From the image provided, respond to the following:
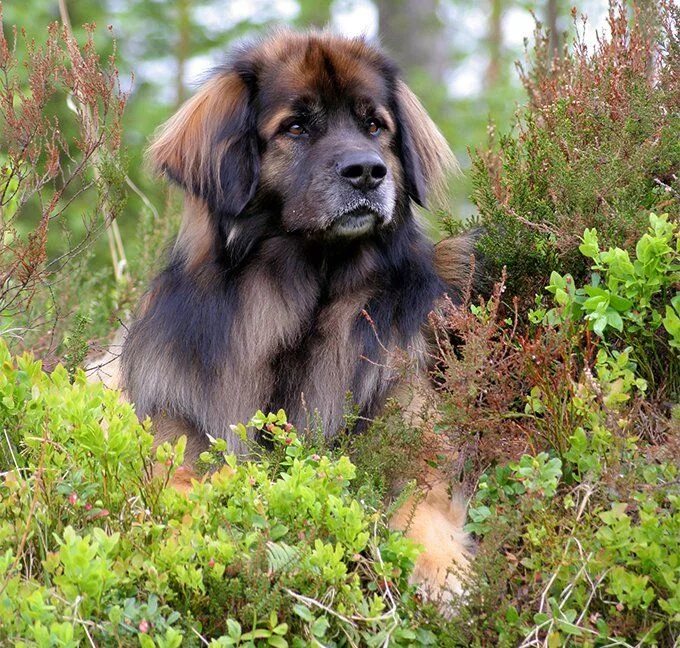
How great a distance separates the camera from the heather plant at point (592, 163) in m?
3.61

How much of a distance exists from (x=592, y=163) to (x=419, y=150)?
85cm

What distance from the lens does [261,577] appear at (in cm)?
248

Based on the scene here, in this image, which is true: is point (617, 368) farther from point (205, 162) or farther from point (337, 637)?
point (205, 162)

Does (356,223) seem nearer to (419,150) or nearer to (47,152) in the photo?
(419,150)

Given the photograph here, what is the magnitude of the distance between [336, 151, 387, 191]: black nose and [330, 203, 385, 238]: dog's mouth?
0.29ft

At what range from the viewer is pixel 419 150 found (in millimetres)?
4281

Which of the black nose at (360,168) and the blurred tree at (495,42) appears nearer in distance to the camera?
the black nose at (360,168)

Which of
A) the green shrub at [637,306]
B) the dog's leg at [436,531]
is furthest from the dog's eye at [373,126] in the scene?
the dog's leg at [436,531]

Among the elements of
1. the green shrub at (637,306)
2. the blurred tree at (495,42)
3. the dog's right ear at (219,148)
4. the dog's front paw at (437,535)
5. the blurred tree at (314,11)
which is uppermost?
the dog's right ear at (219,148)

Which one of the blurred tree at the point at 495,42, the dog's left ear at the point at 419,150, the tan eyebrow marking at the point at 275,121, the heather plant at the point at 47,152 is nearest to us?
the tan eyebrow marking at the point at 275,121

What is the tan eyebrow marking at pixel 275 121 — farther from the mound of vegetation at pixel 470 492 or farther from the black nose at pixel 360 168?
the mound of vegetation at pixel 470 492

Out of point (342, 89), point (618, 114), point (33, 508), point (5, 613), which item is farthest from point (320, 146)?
point (5, 613)

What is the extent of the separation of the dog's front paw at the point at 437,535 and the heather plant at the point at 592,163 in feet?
3.37

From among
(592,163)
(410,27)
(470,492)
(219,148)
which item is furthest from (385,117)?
(410,27)
